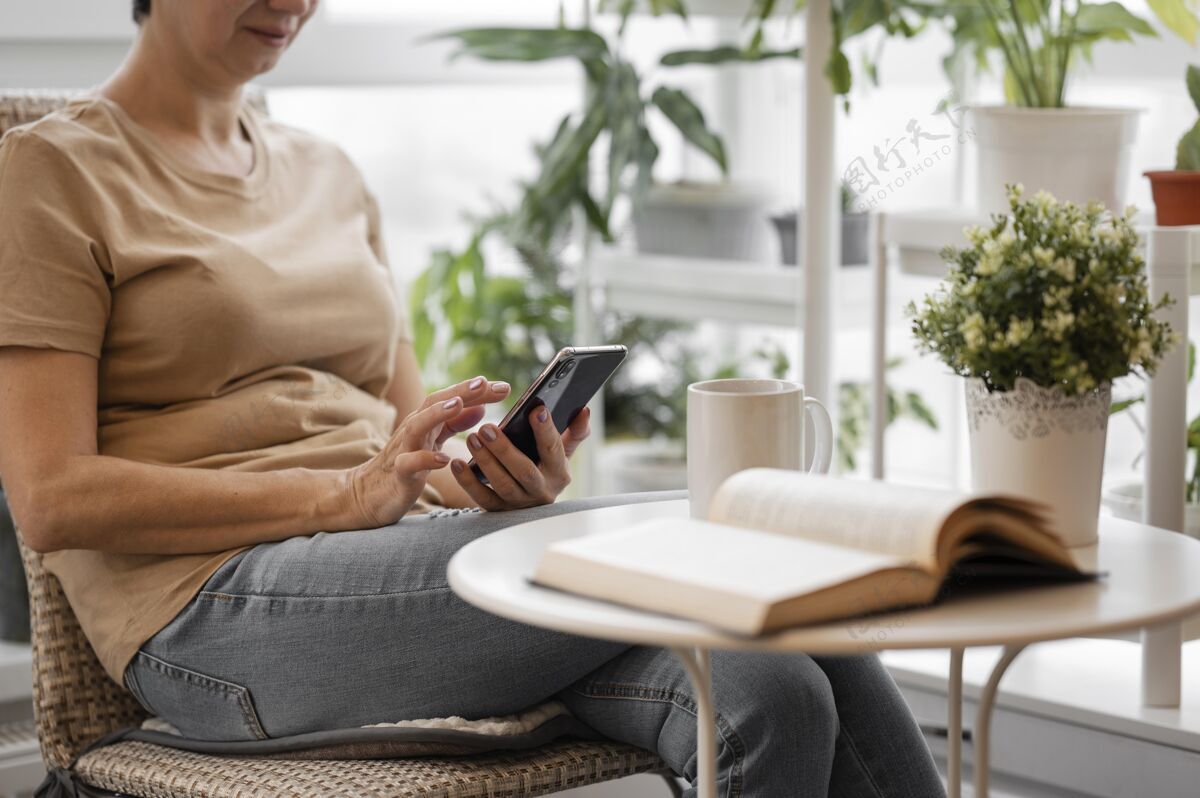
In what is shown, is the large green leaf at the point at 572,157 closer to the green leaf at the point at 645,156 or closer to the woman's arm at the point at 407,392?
the green leaf at the point at 645,156

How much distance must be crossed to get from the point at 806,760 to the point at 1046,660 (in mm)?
849

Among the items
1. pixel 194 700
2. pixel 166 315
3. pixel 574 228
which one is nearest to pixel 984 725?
pixel 194 700

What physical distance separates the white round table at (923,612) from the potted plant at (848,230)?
114cm

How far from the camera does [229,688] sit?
1.08 m

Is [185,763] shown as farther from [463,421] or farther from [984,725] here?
[984,725]

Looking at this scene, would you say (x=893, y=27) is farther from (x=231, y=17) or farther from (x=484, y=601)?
(x=484, y=601)

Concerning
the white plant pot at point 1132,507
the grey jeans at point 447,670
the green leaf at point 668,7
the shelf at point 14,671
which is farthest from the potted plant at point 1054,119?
the shelf at point 14,671

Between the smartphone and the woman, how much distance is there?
0.05ft

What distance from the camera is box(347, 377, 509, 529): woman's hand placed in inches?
40.9

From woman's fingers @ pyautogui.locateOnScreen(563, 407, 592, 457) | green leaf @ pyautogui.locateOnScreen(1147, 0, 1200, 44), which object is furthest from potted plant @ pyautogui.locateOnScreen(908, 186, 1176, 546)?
green leaf @ pyautogui.locateOnScreen(1147, 0, 1200, 44)

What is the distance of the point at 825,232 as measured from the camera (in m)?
1.89

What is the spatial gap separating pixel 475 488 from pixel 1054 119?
80 cm

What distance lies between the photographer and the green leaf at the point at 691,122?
2.09 m

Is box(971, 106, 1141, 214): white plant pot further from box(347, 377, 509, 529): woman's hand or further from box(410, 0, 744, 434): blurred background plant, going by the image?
box(347, 377, 509, 529): woman's hand
